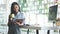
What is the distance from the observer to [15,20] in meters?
1.85

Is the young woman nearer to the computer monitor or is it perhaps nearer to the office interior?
the office interior

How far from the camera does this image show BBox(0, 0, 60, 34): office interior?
1778mm

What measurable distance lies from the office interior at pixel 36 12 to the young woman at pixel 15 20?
42mm

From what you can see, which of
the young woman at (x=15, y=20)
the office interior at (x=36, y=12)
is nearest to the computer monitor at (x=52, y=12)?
the office interior at (x=36, y=12)

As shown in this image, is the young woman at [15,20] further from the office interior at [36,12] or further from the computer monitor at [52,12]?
the computer monitor at [52,12]

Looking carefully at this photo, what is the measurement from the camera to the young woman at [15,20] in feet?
6.02

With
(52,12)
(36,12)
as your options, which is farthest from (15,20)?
(52,12)

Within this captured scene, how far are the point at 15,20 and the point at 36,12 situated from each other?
0.94ft

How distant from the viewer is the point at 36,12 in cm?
182

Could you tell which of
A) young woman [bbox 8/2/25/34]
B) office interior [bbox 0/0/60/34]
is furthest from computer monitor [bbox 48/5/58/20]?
young woman [bbox 8/2/25/34]

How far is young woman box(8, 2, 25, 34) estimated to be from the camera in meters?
1.84

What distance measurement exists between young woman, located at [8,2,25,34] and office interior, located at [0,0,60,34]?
0.04 m

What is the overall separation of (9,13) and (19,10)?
5.2 inches

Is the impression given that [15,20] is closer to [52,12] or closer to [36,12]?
[36,12]
